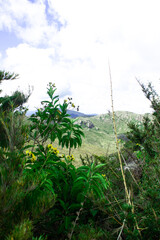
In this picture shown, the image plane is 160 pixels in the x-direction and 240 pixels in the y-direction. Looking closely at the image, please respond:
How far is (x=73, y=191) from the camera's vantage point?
6.13 ft

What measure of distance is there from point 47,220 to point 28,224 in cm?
93

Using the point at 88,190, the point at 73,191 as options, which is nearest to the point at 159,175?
the point at 88,190

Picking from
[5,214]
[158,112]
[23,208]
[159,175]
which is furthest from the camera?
[158,112]

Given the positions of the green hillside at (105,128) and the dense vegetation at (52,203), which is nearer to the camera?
the dense vegetation at (52,203)

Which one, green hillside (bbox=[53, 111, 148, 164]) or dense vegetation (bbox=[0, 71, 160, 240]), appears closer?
dense vegetation (bbox=[0, 71, 160, 240])

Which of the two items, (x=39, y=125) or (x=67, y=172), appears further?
(x=39, y=125)

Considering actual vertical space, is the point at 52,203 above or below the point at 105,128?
above

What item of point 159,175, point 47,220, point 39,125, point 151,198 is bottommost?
point 47,220

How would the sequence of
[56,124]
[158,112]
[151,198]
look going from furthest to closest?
[158,112]
[56,124]
[151,198]

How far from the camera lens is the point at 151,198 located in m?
1.73

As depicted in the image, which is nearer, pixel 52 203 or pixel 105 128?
pixel 52 203

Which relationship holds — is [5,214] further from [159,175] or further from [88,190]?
[159,175]

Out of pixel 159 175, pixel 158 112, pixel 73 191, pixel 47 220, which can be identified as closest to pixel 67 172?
pixel 73 191

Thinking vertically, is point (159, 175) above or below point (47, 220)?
above
